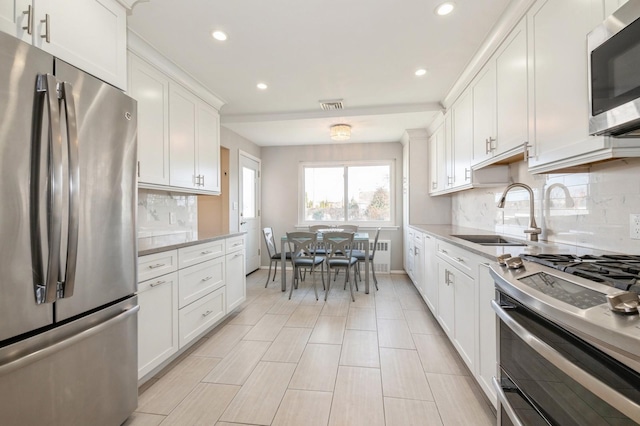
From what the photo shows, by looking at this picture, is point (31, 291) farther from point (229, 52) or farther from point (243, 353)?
point (229, 52)

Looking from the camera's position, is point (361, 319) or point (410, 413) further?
point (361, 319)

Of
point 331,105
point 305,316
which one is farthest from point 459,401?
point 331,105

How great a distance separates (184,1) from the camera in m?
1.84

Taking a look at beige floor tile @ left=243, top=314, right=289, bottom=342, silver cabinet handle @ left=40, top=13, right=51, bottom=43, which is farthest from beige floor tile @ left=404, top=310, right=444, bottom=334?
silver cabinet handle @ left=40, top=13, right=51, bottom=43

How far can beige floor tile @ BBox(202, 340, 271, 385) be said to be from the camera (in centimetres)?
200

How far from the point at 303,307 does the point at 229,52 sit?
273 cm

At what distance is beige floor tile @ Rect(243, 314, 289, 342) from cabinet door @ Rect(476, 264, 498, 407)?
167cm

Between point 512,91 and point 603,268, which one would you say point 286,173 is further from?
point 603,268

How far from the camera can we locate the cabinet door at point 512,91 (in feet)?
5.80

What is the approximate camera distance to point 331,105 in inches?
140

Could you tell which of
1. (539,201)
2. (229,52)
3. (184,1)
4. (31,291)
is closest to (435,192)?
(539,201)

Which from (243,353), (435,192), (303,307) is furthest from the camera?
(435,192)

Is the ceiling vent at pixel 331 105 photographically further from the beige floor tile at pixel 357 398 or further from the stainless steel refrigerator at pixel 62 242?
the beige floor tile at pixel 357 398

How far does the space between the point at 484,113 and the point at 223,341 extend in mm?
2958
